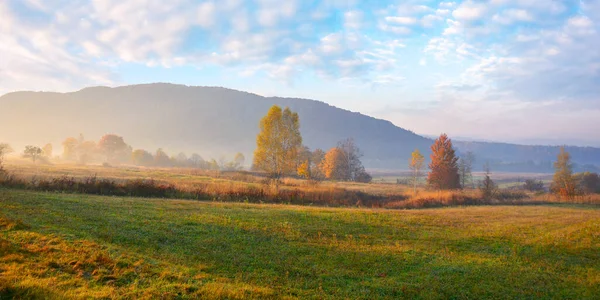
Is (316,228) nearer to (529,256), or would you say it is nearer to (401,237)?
(401,237)

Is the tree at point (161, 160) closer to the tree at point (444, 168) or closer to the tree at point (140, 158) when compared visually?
the tree at point (140, 158)

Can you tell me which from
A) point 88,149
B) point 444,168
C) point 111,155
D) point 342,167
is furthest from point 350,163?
point 88,149

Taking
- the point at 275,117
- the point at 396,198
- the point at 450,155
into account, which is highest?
the point at 275,117

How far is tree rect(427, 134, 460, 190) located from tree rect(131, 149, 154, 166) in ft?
358

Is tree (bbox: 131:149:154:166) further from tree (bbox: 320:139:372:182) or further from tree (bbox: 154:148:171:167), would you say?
tree (bbox: 320:139:372:182)

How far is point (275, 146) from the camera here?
4419cm

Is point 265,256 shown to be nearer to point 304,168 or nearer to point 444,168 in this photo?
point 444,168

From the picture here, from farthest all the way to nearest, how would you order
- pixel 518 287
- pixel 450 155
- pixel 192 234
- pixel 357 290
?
pixel 450 155 < pixel 192 234 < pixel 518 287 < pixel 357 290

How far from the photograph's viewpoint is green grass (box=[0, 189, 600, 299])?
726cm

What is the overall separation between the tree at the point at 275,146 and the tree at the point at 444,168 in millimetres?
25662

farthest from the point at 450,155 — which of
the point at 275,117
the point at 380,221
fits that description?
the point at 380,221

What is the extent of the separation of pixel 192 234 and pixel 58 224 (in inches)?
164

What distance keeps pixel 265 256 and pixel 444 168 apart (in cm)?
5180

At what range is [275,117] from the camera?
148ft
